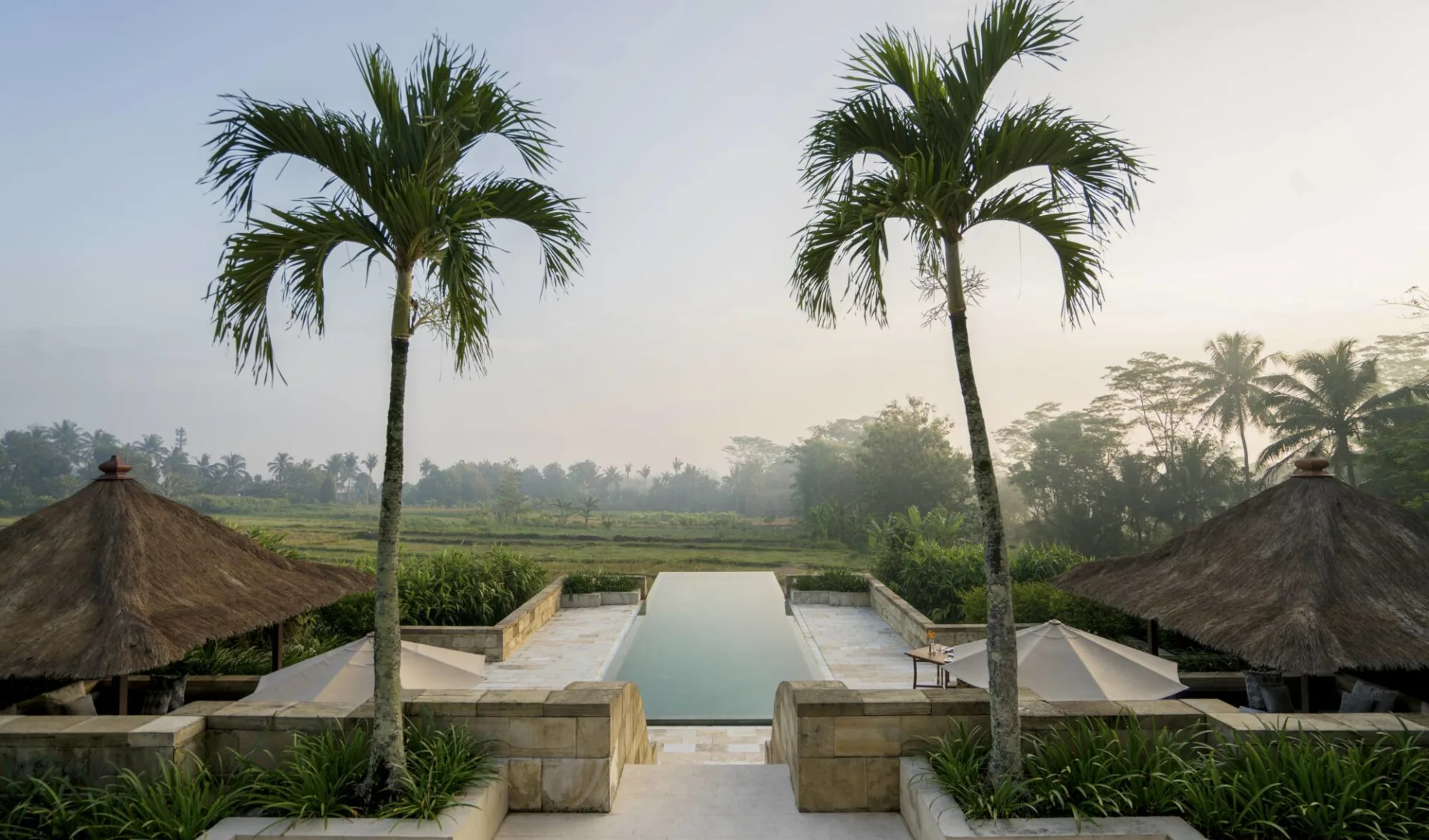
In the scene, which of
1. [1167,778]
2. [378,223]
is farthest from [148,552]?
[1167,778]

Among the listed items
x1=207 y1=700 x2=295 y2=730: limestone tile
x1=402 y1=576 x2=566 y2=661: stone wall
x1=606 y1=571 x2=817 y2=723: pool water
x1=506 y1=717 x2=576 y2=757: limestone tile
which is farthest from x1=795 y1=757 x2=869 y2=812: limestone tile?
x1=402 y1=576 x2=566 y2=661: stone wall

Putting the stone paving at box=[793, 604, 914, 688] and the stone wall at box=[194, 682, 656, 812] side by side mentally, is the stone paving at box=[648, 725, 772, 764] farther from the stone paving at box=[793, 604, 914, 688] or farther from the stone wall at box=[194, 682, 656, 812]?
the stone wall at box=[194, 682, 656, 812]

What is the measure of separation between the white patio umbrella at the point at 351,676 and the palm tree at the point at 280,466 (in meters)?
63.7

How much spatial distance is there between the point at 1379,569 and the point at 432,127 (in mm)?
7861

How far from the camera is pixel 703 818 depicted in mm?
4574

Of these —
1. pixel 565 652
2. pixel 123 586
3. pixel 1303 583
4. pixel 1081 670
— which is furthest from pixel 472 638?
pixel 1303 583

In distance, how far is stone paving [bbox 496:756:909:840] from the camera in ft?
14.4

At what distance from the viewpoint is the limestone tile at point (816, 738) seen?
4.68 m

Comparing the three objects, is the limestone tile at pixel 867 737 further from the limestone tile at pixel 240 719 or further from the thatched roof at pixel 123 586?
the thatched roof at pixel 123 586

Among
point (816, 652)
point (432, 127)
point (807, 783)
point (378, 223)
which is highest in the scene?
point (432, 127)

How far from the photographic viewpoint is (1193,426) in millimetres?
32500

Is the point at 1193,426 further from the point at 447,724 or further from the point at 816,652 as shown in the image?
the point at 447,724

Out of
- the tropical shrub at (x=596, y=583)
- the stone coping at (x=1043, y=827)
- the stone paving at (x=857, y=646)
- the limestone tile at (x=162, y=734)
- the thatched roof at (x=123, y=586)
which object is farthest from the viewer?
the tropical shrub at (x=596, y=583)

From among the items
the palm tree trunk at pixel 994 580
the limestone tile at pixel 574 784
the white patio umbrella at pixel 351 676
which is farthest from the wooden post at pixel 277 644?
the palm tree trunk at pixel 994 580
